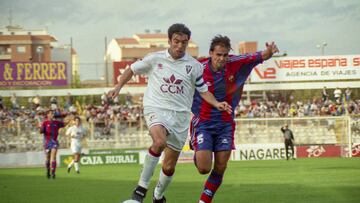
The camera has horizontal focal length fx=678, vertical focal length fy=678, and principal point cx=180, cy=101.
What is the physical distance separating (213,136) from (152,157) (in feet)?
4.88

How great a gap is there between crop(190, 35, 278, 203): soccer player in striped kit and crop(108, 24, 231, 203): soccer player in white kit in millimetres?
607

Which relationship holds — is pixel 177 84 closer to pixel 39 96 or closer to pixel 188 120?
pixel 188 120

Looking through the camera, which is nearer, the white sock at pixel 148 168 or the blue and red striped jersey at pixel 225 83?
the white sock at pixel 148 168

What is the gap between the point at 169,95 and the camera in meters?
9.71

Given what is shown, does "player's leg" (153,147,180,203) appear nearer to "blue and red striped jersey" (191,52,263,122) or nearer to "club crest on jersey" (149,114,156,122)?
"club crest on jersey" (149,114,156,122)

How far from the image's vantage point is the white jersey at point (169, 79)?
9.71 metres

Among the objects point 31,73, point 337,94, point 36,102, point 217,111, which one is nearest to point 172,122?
point 217,111

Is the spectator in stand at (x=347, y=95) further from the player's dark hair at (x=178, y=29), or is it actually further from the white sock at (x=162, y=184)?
the player's dark hair at (x=178, y=29)

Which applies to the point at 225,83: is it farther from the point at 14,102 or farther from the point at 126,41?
the point at 126,41

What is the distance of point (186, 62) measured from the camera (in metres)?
9.95

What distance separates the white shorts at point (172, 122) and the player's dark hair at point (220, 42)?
1273mm

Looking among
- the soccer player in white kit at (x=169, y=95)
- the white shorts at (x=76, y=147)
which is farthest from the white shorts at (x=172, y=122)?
the white shorts at (x=76, y=147)

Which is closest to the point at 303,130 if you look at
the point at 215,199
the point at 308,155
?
the point at 308,155

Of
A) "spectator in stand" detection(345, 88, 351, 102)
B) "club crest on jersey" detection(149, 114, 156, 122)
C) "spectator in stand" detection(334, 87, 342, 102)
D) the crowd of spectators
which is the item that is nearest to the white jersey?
"club crest on jersey" detection(149, 114, 156, 122)
